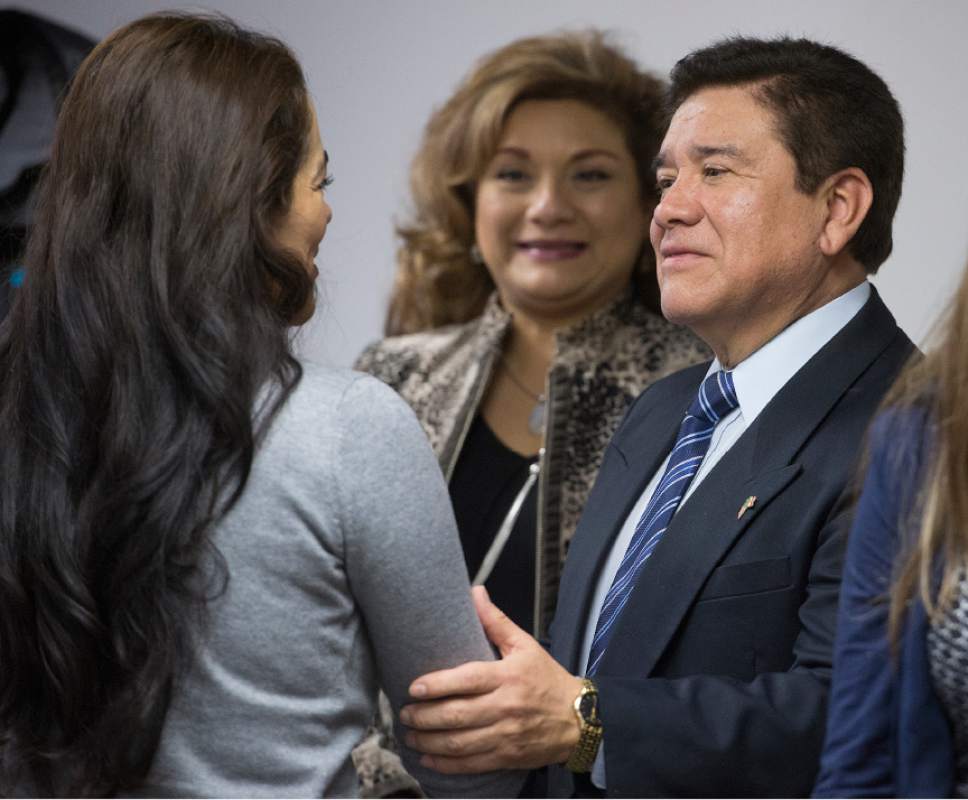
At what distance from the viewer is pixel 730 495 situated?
196 centimetres

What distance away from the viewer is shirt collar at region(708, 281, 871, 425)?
2.06m

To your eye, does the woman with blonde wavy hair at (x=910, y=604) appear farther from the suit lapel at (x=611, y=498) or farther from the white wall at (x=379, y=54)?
the white wall at (x=379, y=54)

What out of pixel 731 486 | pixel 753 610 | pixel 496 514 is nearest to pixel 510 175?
pixel 496 514

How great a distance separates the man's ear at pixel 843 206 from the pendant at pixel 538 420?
41.7 inches

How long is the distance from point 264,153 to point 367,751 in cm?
165

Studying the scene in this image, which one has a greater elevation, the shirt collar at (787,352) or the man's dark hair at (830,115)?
the man's dark hair at (830,115)

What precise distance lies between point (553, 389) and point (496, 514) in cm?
28

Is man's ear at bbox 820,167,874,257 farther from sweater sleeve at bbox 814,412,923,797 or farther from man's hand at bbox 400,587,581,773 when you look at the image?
man's hand at bbox 400,587,581,773

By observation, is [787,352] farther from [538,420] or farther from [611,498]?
[538,420]

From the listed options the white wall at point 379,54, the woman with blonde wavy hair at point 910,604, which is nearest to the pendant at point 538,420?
the white wall at point 379,54

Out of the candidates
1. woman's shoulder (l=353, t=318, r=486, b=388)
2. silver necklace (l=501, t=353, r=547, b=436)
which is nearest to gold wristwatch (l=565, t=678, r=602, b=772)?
silver necklace (l=501, t=353, r=547, b=436)

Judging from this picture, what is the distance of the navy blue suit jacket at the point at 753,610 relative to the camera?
5.96 feet

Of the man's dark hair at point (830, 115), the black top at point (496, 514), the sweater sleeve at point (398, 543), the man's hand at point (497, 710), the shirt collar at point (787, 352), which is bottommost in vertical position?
the black top at point (496, 514)

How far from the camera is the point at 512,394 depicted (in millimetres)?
3189
